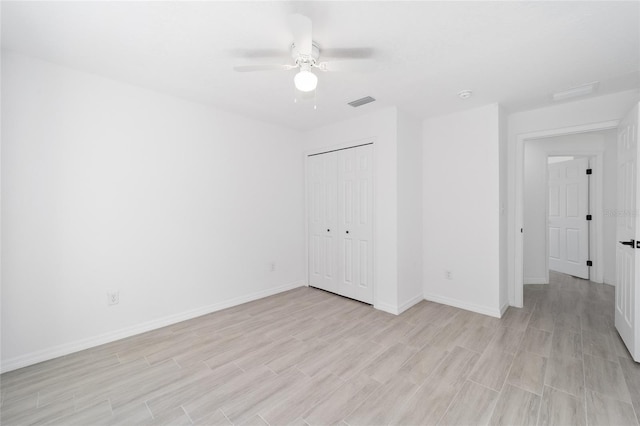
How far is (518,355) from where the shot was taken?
7.66ft

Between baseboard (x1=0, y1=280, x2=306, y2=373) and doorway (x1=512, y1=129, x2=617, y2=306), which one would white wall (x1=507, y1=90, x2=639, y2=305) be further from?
baseboard (x1=0, y1=280, x2=306, y2=373)

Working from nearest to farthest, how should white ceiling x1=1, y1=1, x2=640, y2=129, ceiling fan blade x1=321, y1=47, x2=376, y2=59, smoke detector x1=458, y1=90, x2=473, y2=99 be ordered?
white ceiling x1=1, y1=1, x2=640, y2=129 → ceiling fan blade x1=321, y1=47, x2=376, y2=59 → smoke detector x1=458, y1=90, x2=473, y2=99

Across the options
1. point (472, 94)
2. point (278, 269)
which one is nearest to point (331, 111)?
point (472, 94)

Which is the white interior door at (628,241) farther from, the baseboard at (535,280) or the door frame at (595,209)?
the door frame at (595,209)

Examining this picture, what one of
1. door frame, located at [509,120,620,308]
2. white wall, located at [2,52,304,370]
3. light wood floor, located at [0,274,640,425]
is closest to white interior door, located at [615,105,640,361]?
light wood floor, located at [0,274,640,425]

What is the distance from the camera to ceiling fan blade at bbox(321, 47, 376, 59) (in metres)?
2.02

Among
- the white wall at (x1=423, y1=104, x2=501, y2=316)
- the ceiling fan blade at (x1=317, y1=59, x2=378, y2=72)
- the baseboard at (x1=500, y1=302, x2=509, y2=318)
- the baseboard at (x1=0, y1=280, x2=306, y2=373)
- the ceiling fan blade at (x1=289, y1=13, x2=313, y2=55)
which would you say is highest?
the ceiling fan blade at (x1=317, y1=59, x2=378, y2=72)

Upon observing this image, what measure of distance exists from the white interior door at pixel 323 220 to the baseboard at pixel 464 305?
1.33 meters

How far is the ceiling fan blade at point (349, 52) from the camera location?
2.02 metres

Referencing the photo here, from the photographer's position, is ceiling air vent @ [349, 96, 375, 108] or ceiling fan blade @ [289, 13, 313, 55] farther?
ceiling air vent @ [349, 96, 375, 108]

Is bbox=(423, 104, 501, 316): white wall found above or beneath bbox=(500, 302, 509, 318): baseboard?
above

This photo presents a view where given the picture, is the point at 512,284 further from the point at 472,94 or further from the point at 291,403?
the point at 291,403

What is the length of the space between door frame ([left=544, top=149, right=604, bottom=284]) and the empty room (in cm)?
5

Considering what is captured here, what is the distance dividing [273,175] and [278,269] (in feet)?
4.54
